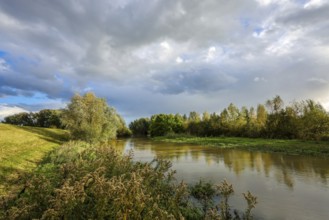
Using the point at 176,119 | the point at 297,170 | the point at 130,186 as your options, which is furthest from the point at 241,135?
the point at 130,186

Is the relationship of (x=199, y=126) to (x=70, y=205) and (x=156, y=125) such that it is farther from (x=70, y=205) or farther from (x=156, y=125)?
(x=70, y=205)

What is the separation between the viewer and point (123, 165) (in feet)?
35.3

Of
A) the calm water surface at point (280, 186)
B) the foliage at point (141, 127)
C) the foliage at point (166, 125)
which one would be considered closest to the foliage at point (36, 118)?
the foliage at point (166, 125)

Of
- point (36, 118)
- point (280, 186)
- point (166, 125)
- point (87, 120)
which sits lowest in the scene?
point (280, 186)

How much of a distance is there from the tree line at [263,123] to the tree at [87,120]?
3245cm

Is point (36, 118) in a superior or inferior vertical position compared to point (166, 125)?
superior

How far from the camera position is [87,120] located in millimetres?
47094

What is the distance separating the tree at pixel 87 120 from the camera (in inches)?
1745

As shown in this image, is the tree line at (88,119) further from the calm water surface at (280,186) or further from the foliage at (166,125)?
the foliage at (166,125)

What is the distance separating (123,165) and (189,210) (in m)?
3.14

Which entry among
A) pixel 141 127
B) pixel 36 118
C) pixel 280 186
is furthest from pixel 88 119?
pixel 141 127

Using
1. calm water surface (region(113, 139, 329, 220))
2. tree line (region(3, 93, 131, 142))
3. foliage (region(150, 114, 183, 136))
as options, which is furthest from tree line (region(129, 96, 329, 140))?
tree line (region(3, 93, 131, 142))

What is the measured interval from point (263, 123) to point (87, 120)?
1511 inches

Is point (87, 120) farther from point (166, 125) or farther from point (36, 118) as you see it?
point (36, 118)
